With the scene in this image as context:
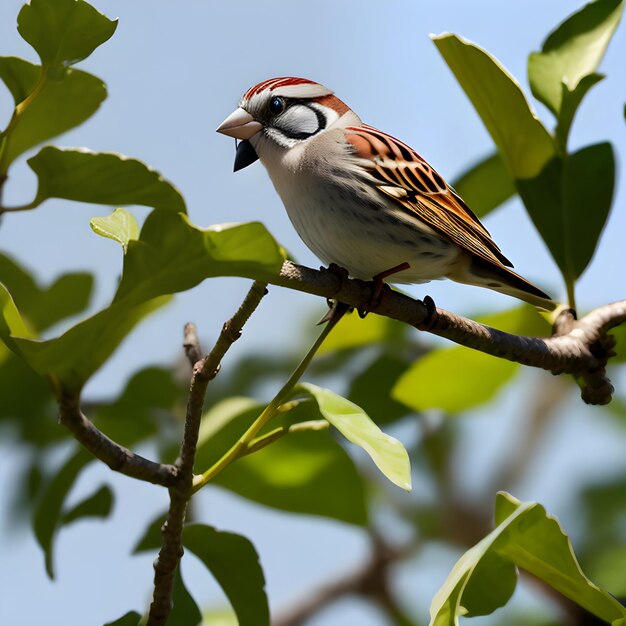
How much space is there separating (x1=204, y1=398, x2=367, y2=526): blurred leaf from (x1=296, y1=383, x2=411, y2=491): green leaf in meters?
0.13

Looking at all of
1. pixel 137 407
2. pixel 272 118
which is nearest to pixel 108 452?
pixel 137 407

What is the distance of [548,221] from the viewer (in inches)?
37.7

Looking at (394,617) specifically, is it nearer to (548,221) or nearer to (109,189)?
(548,221)

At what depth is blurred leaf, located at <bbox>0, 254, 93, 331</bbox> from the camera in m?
1.09

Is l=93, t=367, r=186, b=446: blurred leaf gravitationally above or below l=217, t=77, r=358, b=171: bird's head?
below

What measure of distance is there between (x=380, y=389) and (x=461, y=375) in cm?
10

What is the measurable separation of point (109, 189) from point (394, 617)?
795 mm

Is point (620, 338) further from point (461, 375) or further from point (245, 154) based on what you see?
point (245, 154)

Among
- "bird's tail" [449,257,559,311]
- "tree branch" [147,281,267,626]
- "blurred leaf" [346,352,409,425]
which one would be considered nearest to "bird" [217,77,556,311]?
"bird's tail" [449,257,559,311]

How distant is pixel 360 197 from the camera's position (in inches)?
36.4

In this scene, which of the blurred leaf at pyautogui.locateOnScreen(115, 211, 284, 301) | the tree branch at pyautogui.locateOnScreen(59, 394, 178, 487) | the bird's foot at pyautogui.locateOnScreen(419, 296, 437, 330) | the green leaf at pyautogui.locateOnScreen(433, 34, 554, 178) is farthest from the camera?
the green leaf at pyautogui.locateOnScreen(433, 34, 554, 178)

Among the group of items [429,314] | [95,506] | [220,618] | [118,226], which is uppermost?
[118,226]

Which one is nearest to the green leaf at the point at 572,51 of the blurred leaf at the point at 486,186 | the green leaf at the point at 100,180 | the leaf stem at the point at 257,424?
the blurred leaf at the point at 486,186

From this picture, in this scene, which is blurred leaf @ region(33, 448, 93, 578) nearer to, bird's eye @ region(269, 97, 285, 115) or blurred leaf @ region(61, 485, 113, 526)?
blurred leaf @ region(61, 485, 113, 526)
